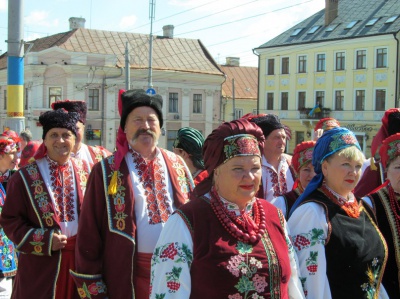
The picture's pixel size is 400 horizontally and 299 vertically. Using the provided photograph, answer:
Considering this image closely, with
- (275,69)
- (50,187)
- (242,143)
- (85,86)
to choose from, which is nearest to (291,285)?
(242,143)

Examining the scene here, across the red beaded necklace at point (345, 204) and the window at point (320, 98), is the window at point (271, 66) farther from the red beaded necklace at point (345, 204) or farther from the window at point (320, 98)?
the red beaded necklace at point (345, 204)

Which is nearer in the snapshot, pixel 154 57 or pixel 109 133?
pixel 109 133

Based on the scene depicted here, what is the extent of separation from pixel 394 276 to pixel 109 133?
3135 centimetres

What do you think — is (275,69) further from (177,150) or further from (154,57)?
(177,150)

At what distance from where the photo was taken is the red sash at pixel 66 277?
A: 371 cm

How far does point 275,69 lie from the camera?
36.2 m

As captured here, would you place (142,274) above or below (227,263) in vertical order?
below

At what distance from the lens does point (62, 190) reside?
3.87 m

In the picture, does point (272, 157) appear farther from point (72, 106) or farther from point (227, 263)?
point (227, 263)

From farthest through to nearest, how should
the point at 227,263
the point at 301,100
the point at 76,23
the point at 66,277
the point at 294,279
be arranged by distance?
the point at 76,23, the point at 301,100, the point at 66,277, the point at 294,279, the point at 227,263

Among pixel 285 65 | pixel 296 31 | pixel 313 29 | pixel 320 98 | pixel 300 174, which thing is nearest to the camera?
pixel 300 174

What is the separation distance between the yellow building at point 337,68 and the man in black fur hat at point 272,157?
27.7 m

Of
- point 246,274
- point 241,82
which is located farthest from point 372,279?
point 241,82

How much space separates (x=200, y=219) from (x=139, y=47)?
3672cm
